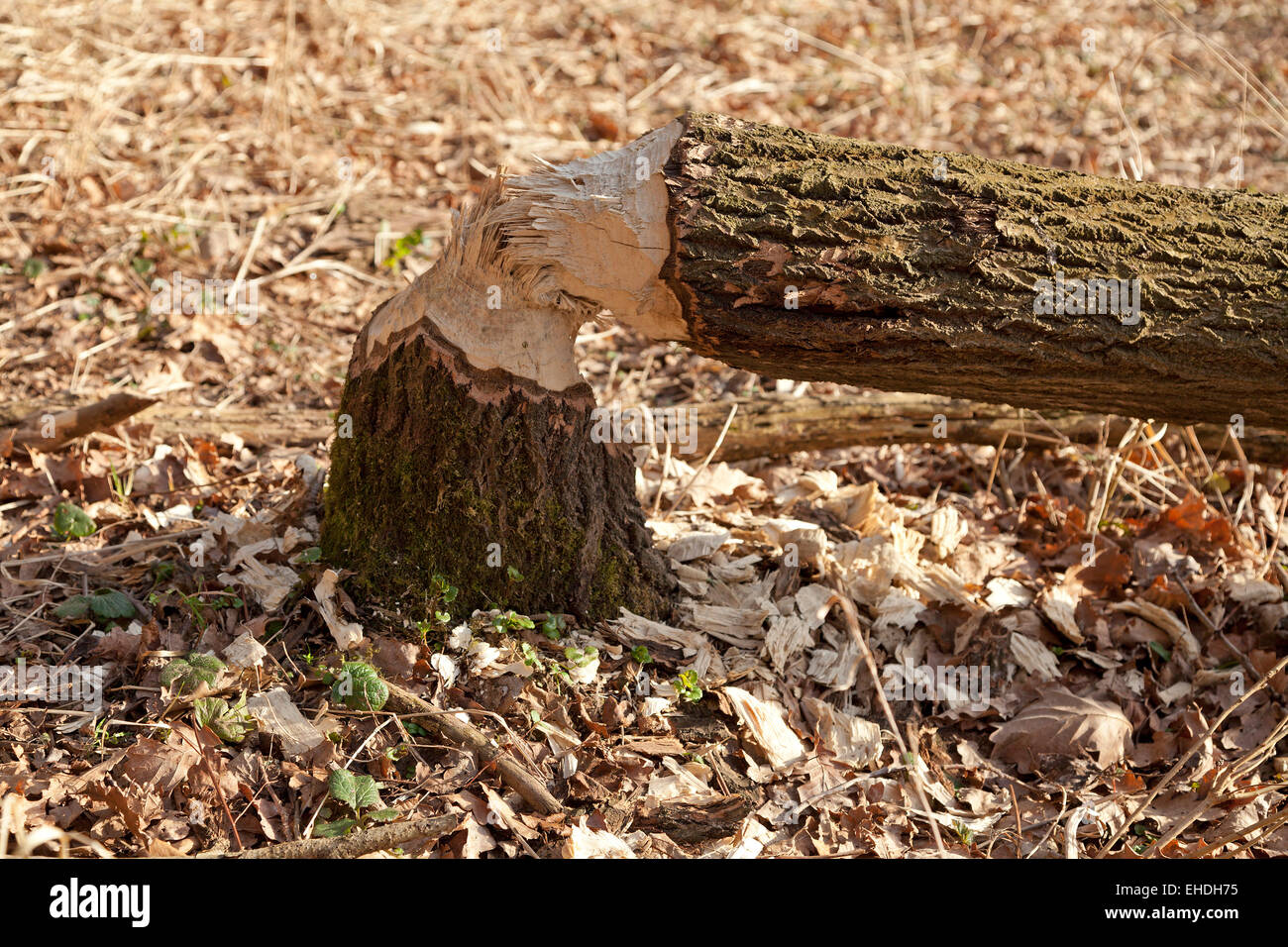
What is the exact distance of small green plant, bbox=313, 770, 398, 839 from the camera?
219 centimetres

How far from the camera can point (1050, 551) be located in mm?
3627

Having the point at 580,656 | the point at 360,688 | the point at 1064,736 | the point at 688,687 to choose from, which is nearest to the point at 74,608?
the point at 360,688

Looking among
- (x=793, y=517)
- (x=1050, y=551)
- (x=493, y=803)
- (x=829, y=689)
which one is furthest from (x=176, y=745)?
(x=1050, y=551)

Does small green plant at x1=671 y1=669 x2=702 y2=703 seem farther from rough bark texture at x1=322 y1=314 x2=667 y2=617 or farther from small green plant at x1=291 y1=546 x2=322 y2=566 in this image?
small green plant at x1=291 y1=546 x2=322 y2=566

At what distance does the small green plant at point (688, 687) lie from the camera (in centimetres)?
270

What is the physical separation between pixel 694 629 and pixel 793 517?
0.82m

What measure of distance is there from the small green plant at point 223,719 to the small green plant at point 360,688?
220 millimetres

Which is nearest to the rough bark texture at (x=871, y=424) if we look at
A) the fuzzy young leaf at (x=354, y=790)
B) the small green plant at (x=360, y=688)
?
the small green plant at (x=360, y=688)

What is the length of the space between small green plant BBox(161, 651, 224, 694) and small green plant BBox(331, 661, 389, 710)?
11.6 inches

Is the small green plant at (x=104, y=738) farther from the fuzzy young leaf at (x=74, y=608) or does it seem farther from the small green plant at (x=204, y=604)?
the fuzzy young leaf at (x=74, y=608)

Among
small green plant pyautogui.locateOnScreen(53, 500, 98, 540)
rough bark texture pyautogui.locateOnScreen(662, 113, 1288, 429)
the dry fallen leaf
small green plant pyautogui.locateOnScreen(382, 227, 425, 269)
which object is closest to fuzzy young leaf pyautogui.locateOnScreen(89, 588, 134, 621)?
small green plant pyautogui.locateOnScreen(53, 500, 98, 540)

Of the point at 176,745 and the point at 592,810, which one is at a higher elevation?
the point at 176,745

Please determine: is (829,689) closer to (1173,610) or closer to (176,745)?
(1173,610)

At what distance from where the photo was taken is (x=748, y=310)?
7.75 feet
